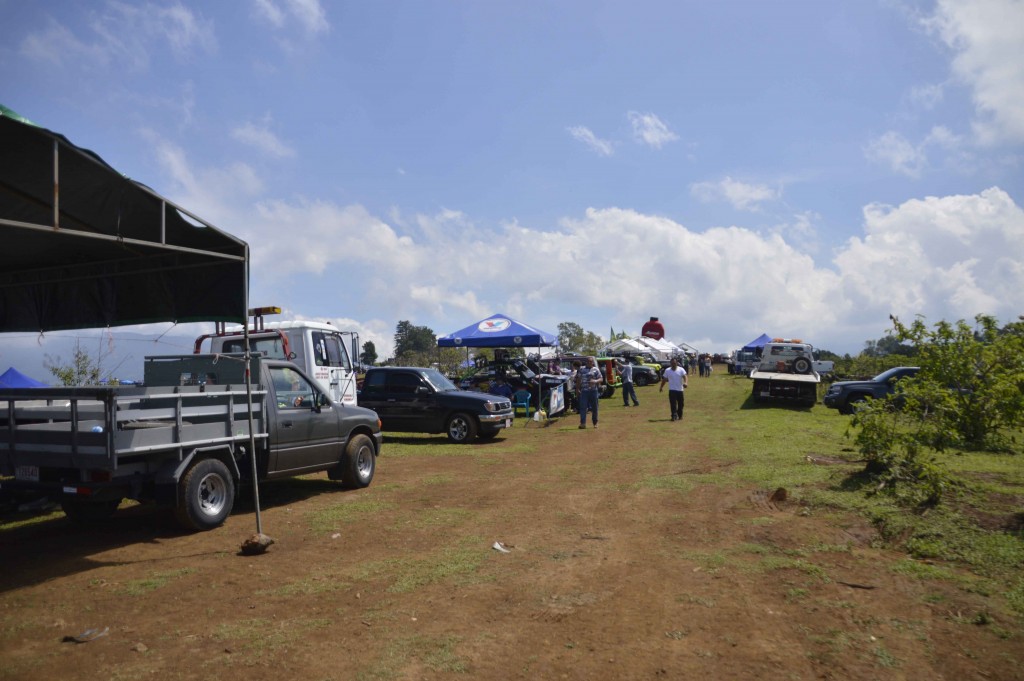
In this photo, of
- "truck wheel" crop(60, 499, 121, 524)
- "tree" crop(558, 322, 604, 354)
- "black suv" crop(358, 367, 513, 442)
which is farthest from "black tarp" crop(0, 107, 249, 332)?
"tree" crop(558, 322, 604, 354)

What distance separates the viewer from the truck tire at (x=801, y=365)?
24062 mm

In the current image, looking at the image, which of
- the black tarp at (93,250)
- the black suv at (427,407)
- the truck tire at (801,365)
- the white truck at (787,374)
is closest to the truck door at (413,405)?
the black suv at (427,407)

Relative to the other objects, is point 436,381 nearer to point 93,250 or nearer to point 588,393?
point 588,393

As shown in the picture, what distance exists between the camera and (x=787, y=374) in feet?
74.3

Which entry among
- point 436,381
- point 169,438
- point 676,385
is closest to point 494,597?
point 169,438

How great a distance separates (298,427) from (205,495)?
5.49 feet

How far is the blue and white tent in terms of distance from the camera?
2228 cm

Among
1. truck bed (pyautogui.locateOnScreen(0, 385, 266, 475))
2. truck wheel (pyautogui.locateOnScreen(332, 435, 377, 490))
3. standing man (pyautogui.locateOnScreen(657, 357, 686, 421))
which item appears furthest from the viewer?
standing man (pyautogui.locateOnScreen(657, 357, 686, 421))

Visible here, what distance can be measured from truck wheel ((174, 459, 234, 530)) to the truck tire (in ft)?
68.2

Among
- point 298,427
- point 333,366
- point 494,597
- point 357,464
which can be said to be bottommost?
point 494,597

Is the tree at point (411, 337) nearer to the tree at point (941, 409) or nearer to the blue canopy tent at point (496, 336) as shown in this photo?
the blue canopy tent at point (496, 336)

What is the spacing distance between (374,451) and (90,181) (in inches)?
217

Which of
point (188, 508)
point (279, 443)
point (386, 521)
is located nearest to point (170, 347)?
point (279, 443)

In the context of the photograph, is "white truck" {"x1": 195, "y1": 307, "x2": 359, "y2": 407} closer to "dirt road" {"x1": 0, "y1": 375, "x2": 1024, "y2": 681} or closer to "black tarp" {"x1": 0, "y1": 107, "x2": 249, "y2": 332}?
"black tarp" {"x1": 0, "y1": 107, "x2": 249, "y2": 332}
